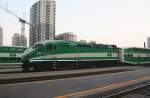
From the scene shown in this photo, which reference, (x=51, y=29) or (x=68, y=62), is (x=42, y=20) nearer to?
(x=51, y=29)

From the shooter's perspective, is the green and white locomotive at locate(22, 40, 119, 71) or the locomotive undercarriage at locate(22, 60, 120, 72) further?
the green and white locomotive at locate(22, 40, 119, 71)

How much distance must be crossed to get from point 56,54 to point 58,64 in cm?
120

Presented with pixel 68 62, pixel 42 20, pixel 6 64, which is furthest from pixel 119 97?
pixel 42 20

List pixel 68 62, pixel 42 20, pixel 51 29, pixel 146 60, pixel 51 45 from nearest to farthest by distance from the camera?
pixel 51 45
pixel 68 62
pixel 146 60
pixel 51 29
pixel 42 20

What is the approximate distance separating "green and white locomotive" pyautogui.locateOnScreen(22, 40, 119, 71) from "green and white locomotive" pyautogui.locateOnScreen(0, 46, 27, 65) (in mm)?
12639

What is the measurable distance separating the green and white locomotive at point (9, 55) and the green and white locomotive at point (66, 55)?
12.6 metres

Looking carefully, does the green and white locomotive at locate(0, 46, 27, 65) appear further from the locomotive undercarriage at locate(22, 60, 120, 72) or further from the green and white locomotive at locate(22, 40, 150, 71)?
the locomotive undercarriage at locate(22, 60, 120, 72)

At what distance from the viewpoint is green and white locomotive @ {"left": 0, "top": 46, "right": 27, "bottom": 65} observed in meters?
36.3

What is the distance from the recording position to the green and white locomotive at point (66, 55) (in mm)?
24319

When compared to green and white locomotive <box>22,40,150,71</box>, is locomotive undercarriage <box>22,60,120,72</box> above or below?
below

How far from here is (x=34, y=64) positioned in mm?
24141

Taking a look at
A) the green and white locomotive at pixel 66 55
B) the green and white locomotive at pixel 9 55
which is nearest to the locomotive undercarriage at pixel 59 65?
the green and white locomotive at pixel 66 55

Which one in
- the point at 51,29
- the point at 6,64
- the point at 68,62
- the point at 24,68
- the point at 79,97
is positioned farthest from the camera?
the point at 51,29

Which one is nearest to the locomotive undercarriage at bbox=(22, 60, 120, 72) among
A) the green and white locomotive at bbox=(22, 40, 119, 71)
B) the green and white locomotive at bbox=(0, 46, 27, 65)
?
the green and white locomotive at bbox=(22, 40, 119, 71)
